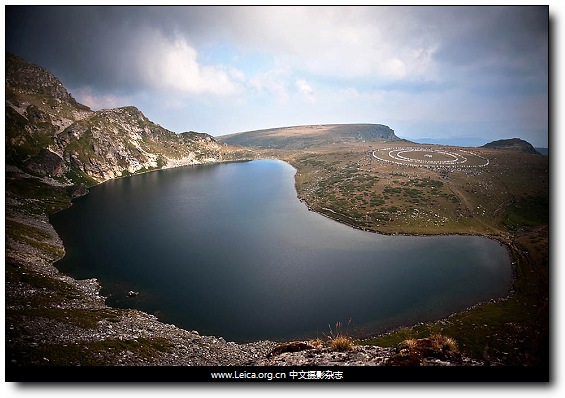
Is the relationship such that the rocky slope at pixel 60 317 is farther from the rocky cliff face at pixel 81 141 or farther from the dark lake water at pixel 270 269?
the dark lake water at pixel 270 269

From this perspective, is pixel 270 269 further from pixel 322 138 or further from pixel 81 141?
pixel 322 138

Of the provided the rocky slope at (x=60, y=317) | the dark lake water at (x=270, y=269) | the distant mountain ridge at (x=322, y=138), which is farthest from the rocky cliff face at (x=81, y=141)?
the distant mountain ridge at (x=322, y=138)

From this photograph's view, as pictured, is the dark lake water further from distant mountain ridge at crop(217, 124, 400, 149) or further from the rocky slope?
distant mountain ridge at crop(217, 124, 400, 149)

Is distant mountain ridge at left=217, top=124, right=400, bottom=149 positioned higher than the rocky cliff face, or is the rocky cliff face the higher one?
distant mountain ridge at left=217, top=124, right=400, bottom=149

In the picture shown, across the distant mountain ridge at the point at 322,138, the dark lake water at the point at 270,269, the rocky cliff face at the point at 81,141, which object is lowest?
the dark lake water at the point at 270,269

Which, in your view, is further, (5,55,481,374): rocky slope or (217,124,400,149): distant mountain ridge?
(217,124,400,149): distant mountain ridge

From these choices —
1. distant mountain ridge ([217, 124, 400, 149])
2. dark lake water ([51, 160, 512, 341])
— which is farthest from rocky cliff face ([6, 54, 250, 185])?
distant mountain ridge ([217, 124, 400, 149])

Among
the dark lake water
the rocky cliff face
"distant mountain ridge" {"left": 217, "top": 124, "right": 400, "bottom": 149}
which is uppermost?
"distant mountain ridge" {"left": 217, "top": 124, "right": 400, "bottom": 149}

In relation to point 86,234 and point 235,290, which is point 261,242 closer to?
point 235,290
